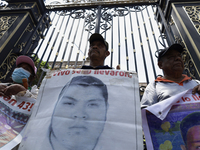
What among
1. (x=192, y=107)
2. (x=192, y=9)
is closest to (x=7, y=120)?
(x=192, y=107)

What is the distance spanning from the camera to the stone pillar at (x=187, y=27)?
2.72m

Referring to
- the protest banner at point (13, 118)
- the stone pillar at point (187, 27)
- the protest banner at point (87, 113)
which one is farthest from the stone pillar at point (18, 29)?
the stone pillar at point (187, 27)

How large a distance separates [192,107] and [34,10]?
4.63 m

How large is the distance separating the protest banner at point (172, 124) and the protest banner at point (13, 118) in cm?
113

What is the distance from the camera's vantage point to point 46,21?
15.1ft

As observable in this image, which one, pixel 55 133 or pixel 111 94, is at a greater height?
pixel 111 94

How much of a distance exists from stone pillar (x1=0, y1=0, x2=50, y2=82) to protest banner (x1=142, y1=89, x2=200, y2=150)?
2861 mm

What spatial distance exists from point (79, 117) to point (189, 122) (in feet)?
3.16

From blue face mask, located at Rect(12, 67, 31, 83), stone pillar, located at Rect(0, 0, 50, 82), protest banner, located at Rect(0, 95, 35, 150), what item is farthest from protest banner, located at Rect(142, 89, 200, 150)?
stone pillar, located at Rect(0, 0, 50, 82)

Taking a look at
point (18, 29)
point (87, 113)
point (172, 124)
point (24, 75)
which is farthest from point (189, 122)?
point (18, 29)

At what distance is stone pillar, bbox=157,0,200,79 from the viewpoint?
8.92ft

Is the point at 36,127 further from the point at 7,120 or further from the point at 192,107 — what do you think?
the point at 192,107

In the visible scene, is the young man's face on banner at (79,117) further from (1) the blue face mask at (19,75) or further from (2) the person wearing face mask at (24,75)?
(1) the blue face mask at (19,75)

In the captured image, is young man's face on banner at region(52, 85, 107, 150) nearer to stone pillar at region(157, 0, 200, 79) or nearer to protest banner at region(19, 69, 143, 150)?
protest banner at region(19, 69, 143, 150)
